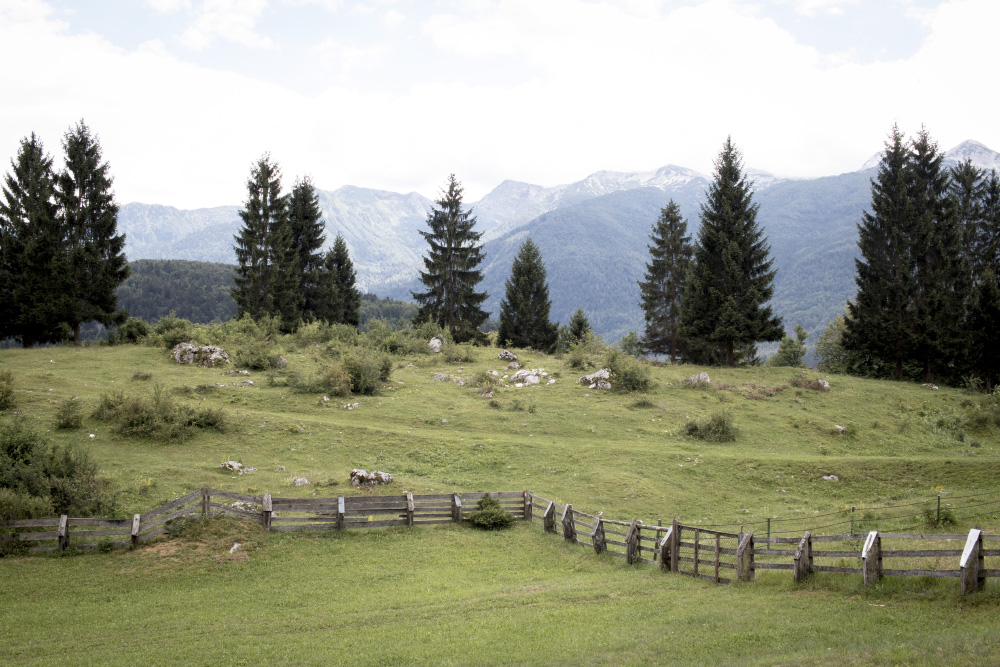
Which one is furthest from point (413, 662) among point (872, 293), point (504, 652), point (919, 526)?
point (872, 293)

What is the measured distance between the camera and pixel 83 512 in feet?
57.7

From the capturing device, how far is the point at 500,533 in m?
20.5

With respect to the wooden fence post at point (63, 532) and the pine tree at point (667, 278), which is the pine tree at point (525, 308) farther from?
the wooden fence post at point (63, 532)

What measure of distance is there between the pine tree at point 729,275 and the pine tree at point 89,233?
46.4 m

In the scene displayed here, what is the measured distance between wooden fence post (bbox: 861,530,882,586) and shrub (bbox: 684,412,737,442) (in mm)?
20296

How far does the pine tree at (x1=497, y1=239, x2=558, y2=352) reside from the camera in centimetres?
6525

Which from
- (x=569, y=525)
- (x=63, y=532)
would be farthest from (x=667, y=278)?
(x=63, y=532)

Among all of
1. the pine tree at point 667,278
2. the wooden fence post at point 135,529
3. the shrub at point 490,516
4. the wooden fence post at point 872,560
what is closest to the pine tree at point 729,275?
the pine tree at point 667,278

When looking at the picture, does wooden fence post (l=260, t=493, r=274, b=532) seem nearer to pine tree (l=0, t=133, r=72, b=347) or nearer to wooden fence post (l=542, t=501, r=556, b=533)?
wooden fence post (l=542, t=501, r=556, b=533)

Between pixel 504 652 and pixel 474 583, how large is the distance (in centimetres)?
508

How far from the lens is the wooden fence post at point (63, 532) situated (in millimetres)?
16141

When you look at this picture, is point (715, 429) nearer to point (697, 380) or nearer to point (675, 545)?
point (697, 380)

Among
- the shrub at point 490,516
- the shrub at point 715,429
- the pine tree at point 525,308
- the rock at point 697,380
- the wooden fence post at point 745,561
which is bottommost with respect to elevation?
the shrub at point 490,516

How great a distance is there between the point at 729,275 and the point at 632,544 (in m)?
35.3
